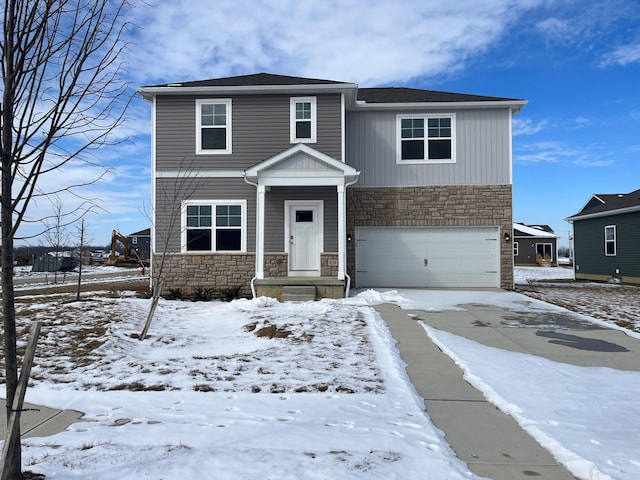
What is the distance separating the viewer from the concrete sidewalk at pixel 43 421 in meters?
3.76

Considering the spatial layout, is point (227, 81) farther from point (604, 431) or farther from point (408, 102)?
point (604, 431)

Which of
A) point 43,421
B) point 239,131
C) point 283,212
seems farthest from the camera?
point 239,131

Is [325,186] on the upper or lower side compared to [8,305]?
upper

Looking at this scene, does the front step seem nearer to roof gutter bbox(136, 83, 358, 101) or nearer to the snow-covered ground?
the snow-covered ground

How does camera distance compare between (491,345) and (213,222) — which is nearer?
(491,345)

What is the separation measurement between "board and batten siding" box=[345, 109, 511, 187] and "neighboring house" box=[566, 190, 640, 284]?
26.7ft

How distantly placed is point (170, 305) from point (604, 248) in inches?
771

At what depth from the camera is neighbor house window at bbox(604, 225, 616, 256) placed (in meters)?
20.4

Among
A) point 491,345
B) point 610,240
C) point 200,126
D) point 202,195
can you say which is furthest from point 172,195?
point 610,240

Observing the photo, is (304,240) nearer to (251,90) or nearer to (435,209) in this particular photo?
(435,209)

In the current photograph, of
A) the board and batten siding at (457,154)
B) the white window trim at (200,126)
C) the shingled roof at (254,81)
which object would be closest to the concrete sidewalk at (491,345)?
the board and batten siding at (457,154)

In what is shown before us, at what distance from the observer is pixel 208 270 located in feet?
43.7

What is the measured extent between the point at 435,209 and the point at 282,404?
11.2 m

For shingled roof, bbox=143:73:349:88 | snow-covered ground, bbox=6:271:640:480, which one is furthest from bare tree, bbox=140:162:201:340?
snow-covered ground, bbox=6:271:640:480
